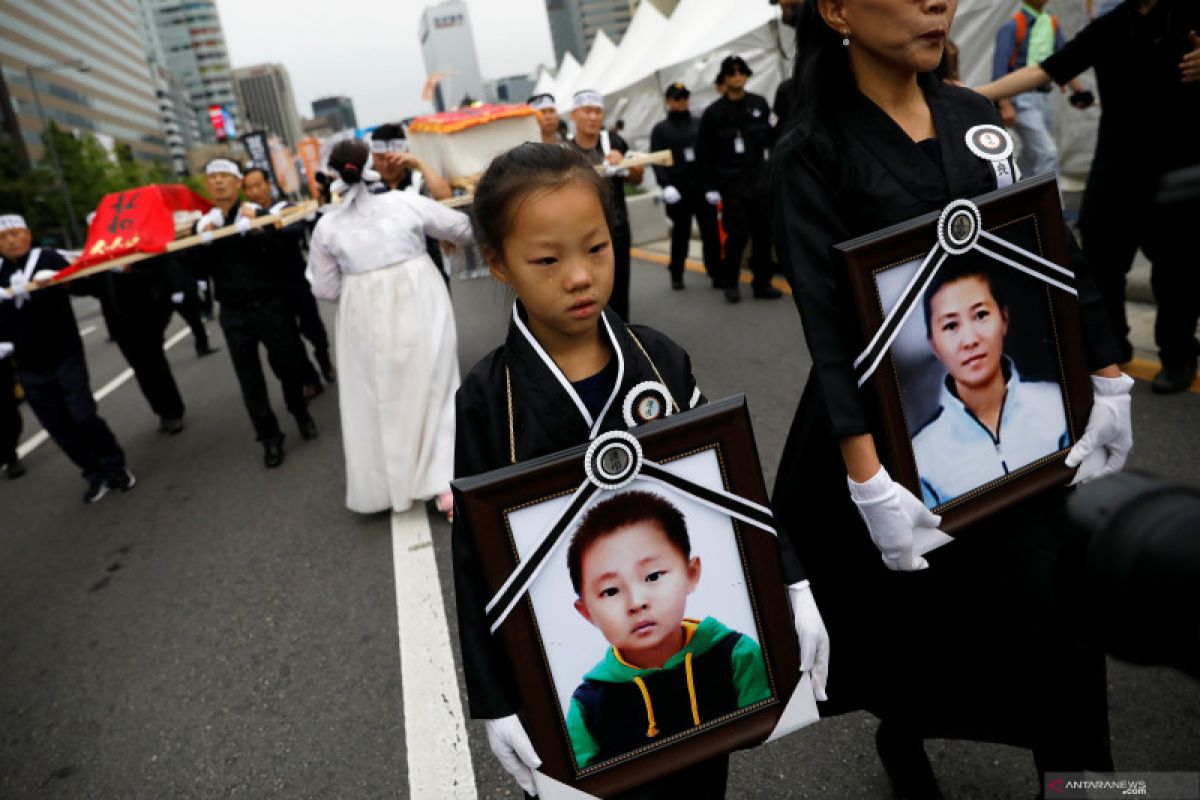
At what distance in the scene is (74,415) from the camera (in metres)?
5.97

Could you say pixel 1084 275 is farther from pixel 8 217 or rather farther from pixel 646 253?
pixel 646 253

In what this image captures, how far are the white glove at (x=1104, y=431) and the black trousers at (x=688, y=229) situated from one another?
7110mm

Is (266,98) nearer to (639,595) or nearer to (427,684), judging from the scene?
(427,684)

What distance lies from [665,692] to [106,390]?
1044 centimetres

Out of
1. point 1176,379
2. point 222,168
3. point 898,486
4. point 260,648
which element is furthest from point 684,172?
point 898,486

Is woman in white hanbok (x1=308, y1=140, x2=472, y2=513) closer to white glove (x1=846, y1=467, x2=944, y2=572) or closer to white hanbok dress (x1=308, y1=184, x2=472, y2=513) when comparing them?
white hanbok dress (x1=308, y1=184, x2=472, y2=513)

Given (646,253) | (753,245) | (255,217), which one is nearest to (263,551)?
(255,217)

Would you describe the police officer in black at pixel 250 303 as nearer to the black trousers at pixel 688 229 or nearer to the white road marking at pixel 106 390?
the white road marking at pixel 106 390

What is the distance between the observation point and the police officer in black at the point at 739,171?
789cm

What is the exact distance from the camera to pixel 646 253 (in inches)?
496

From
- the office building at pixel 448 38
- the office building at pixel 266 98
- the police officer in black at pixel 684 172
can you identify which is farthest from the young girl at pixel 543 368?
the office building at pixel 266 98

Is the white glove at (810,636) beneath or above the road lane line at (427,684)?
above

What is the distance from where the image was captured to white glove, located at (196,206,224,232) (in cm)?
582

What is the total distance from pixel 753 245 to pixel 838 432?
6590 millimetres
